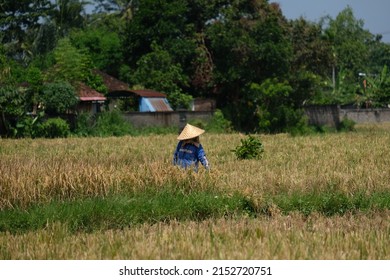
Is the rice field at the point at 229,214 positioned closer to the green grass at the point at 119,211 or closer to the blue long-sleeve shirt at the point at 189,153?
the green grass at the point at 119,211

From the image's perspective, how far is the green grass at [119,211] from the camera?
7465 millimetres

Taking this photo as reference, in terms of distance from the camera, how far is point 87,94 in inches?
1112

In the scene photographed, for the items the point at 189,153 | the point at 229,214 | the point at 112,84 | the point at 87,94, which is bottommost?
the point at 229,214

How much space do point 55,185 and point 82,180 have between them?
1.34 feet

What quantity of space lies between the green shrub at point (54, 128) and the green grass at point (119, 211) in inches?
650

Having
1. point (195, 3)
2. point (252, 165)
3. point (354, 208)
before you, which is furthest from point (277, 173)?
point (195, 3)

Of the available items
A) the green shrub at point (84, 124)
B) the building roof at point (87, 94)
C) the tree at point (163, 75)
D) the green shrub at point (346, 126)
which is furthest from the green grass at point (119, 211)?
the green shrub at point (346, 126)

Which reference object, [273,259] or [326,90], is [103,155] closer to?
[273,259]

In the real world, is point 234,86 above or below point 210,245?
above

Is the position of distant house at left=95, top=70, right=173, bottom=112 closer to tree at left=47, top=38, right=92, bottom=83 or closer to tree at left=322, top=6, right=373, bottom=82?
tree at left=47, top=38, right=92, bottom=83

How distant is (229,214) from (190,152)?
2.41 m

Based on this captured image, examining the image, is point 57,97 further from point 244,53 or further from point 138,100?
point 244,53

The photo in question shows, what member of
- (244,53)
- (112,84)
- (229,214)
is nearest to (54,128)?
(112,84)

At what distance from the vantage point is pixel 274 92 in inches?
1132
